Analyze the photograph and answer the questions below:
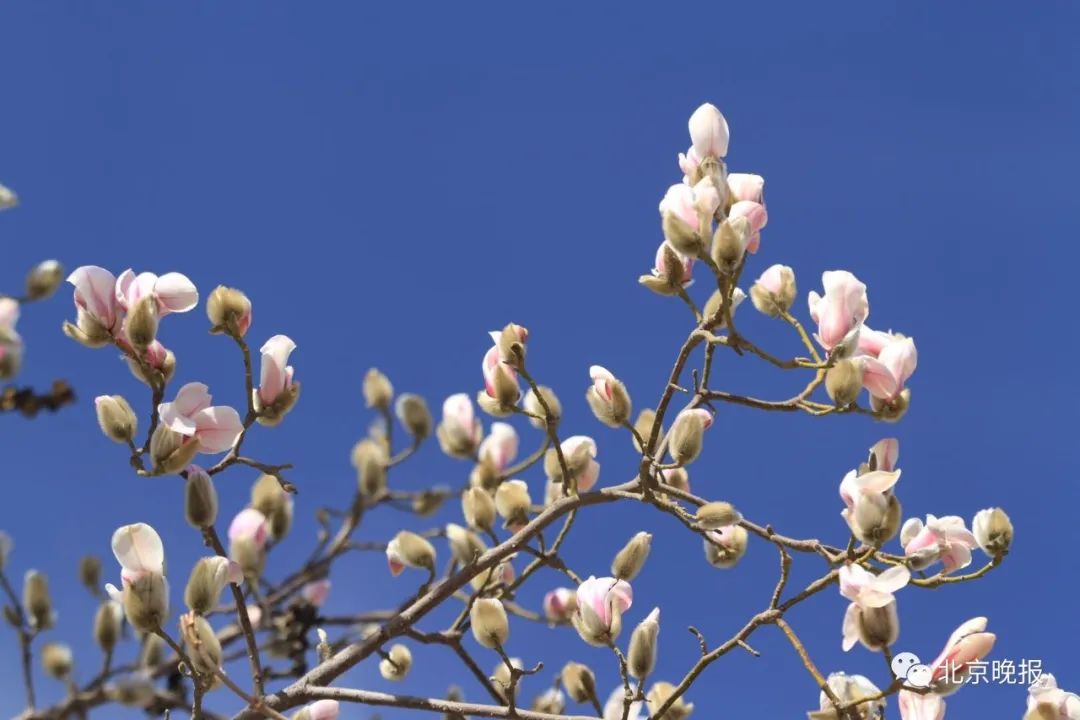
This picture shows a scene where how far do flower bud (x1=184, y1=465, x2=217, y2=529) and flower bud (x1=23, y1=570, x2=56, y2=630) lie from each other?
0.58 meters

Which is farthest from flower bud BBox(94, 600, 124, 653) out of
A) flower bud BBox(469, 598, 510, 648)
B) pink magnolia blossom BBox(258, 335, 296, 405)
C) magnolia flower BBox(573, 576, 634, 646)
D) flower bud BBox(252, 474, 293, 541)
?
magnolia flower BBox(573, 576, 634, 646)

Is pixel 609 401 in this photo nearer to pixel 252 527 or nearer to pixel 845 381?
pixel 845 381

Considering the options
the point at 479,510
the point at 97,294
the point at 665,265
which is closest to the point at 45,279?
the point at 97,294

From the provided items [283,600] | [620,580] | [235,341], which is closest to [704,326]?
[620,580]

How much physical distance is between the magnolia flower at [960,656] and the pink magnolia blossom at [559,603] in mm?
1097

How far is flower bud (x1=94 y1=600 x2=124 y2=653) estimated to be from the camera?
212 cm

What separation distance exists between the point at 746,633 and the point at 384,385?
100 centimetres

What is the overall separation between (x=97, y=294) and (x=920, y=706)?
5.82ft

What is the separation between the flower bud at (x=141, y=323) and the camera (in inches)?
78.2

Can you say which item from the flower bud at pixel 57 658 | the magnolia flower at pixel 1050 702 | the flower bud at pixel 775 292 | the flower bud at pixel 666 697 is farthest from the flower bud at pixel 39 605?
the magnolia flower at pixel 1050 702

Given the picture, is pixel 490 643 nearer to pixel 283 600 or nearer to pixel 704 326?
pixel 283 600

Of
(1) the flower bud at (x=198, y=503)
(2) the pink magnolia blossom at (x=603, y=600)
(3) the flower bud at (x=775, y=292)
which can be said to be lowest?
(1) the flower bud at (x=198, y=503)

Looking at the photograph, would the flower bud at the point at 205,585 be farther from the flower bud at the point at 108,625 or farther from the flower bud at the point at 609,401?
the flower bud at the point at 609,401

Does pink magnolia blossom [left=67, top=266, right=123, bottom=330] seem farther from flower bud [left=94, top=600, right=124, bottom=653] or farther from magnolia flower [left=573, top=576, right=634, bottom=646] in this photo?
magnolia flower [left=573, top=576, right=634, bottom=646]
